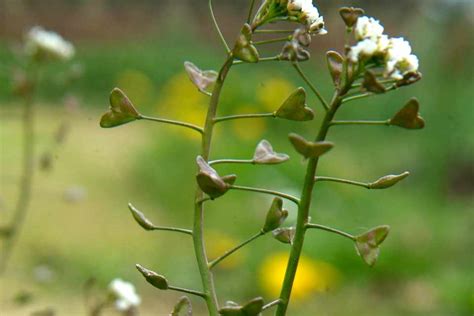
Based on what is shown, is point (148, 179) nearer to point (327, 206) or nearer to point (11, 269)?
point (327, 206)

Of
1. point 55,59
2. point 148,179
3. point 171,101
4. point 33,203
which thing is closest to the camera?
point 55,59

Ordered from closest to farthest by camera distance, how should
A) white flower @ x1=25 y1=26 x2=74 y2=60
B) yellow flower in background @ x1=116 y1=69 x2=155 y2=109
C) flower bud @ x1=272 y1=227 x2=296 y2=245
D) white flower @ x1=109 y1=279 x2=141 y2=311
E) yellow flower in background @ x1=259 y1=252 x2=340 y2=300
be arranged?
flower bud @ x1=272 y1=227 x2=296 y2=245 < white flower @ x1=109 y1=279 x2=141 y2=311 < white flower @ x1=25 y1=26 x2=74 y2=60 < yellow flower in background @ x1=259 y1=252 x2=340 y2=300 < yellow flower in background @ x1=116 y1=69 x2=155 y2=109

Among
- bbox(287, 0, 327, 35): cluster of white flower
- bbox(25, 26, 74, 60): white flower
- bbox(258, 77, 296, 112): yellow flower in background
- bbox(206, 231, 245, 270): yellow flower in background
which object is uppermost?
bbox(287, 0, 327, 35): cluster of white flower

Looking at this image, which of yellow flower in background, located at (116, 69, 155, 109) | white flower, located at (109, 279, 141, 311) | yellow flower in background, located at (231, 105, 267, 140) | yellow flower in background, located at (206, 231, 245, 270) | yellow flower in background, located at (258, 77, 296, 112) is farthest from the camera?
yellow flower in background, located at (116, 69, 155, 109)

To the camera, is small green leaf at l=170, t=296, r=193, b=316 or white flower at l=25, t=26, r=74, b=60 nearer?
small green leaf at l=170, t=296, r=193, b=316

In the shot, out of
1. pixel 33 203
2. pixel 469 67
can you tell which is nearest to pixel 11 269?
pixel 33 203

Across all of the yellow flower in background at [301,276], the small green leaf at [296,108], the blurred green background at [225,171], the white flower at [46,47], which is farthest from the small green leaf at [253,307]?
the yellow flower in background at [301,276]

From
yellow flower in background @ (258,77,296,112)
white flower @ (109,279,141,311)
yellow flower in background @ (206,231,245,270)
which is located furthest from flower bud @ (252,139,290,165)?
yellow flower in background @ (258,77,296,112)

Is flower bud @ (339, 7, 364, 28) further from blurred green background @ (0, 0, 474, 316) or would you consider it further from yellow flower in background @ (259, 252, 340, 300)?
yellow flower in background @ (259, 252, 340, 300)

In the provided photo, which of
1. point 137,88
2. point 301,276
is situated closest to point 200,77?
point 301,276
